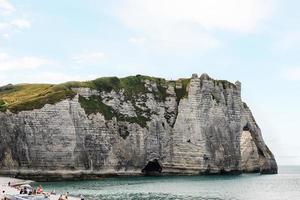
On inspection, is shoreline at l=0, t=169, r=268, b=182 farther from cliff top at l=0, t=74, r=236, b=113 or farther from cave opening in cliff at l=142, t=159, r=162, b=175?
cliff top at l=0, t=74, r=236, b=113

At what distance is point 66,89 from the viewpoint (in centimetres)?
12925

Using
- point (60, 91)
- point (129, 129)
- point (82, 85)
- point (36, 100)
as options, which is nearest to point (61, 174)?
point (36, 100)

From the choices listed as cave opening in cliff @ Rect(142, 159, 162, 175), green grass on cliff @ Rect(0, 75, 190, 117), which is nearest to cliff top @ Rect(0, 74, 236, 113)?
green grass on cliff @ Rect(0, 75, 190, 117)

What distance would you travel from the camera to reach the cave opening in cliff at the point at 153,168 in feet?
458

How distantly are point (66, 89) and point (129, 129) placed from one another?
19.0 metres

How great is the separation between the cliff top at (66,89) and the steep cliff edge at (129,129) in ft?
0.82

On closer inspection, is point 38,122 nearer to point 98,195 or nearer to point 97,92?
point 97,92

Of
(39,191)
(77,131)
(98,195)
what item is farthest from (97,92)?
(39,191)

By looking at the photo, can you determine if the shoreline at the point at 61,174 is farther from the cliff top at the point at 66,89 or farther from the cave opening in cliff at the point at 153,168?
the cliff top at the point at 66,89

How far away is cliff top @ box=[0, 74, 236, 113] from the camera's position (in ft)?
389

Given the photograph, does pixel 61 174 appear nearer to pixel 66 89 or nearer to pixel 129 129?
pixel 66 89

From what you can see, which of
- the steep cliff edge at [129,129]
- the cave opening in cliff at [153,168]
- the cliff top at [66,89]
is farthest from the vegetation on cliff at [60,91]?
the cave opening in cliff at [153,168]

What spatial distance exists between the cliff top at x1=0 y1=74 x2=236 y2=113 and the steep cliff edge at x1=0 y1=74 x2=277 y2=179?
249mm

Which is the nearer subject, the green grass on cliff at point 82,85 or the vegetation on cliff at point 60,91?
the vegetation on cliff at point 60,91
